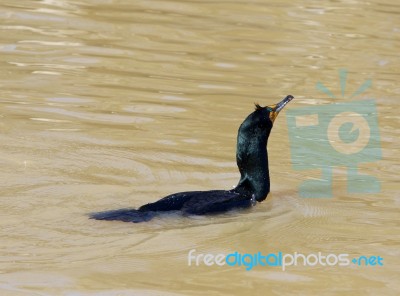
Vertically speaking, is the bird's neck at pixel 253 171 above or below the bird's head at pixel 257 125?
below

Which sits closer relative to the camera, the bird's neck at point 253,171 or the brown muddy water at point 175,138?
the brown muddy water at point 175,138

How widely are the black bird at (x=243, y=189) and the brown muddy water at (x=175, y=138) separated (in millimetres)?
93

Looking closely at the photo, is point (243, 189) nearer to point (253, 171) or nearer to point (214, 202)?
point (253, 171)

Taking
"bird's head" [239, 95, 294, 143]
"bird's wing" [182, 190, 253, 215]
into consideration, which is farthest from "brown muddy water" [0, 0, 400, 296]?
"bird's head" [239, 95, 294, 143]

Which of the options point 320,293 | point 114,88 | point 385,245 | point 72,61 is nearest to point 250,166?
point 385,245

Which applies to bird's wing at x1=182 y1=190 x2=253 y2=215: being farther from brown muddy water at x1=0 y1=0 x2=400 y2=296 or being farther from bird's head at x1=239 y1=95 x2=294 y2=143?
bird's head at x1=239 y1=95 x2=294 y2=143

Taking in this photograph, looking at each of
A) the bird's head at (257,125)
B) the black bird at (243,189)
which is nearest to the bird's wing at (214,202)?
the black bird at (243,189)

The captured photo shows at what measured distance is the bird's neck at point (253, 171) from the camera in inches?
339

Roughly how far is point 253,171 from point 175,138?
6.52 ft

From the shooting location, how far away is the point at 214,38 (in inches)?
577

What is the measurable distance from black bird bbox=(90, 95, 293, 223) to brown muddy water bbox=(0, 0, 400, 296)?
0.30 feet

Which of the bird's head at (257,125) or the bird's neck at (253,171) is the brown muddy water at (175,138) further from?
the bird's head at (257,125)

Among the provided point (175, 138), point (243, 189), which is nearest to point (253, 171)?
point (243, 189)

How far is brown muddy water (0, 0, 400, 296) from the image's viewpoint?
7336mm
